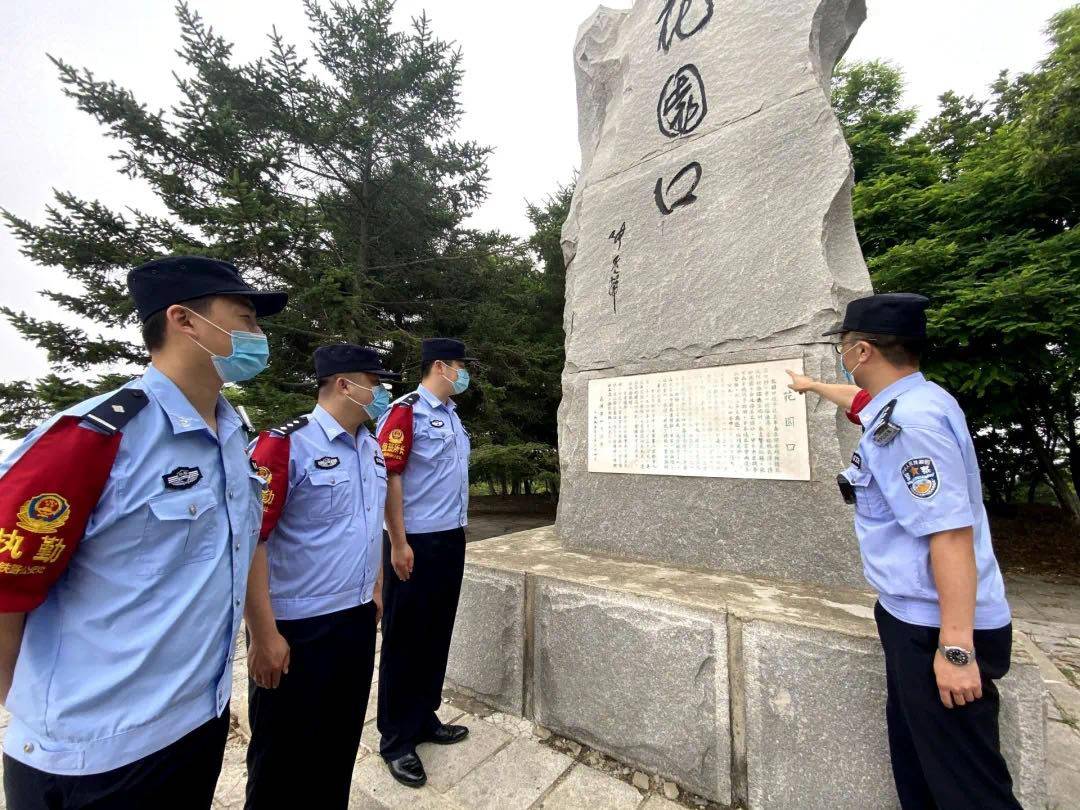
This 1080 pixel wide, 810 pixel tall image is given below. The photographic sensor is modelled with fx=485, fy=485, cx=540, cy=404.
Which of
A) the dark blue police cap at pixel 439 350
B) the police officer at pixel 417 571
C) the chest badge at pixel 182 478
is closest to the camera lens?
the chest badge at pixel 182 478

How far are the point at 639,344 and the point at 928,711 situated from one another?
7.44 ft

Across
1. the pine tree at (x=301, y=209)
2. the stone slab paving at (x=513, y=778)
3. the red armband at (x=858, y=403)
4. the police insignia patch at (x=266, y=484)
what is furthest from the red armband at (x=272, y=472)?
the pine tree at (x=301, y=209)

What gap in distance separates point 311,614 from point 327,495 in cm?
42

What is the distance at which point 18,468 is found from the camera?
96 centimetres

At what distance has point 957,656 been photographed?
1.33 m

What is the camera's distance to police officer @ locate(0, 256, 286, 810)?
3.18ft

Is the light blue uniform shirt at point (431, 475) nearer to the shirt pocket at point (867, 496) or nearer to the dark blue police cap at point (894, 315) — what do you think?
the shirt pocket at point (867, 496)

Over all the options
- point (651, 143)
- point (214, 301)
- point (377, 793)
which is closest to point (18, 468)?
point (214, 301)

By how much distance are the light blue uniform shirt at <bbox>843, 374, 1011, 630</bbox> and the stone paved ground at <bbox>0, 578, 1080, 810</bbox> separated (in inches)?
55.6

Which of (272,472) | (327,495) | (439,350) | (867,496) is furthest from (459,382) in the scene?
(867,496)

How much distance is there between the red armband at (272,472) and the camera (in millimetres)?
1688

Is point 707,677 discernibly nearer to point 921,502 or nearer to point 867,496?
point 867,496

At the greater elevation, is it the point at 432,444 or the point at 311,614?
the point at 432,444

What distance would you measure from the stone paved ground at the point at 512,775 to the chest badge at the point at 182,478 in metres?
1.84
